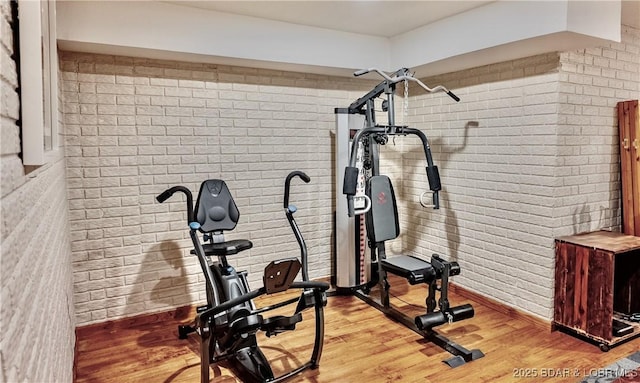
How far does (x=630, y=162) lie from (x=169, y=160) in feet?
12.8

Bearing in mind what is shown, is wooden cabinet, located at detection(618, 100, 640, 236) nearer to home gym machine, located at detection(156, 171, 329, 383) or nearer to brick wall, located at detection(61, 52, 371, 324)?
brick wall, located at detection(61, 52, 371, 324)

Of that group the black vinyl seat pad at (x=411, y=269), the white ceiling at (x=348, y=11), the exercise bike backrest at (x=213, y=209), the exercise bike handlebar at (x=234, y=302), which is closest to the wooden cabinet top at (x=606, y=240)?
the black vinyl seat pad at (x=411, y=269)

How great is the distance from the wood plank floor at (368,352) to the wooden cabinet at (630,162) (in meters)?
1.00

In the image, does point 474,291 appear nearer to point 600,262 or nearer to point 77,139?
point 600,262

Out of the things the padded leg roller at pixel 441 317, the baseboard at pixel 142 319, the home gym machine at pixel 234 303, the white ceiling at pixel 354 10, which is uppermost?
the white ceiling at pixel 354 10

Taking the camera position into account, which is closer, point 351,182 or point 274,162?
point 351,182

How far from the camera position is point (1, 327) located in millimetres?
660

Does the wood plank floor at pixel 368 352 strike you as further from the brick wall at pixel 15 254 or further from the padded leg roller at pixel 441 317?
the brick wall at pixel 15 254

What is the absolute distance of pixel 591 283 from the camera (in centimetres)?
319

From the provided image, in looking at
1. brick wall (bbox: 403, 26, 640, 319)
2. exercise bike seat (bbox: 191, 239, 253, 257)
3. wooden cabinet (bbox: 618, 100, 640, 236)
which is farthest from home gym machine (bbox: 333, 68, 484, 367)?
wooden cabinet (bbox: 618, 100, 640, 236)

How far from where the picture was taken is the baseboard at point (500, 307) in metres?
3.50

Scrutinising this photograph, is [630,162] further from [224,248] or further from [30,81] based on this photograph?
[30,81]

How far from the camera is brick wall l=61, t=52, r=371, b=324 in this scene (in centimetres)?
345

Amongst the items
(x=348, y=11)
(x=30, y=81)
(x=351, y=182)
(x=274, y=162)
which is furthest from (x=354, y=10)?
(x=30, y=81)
